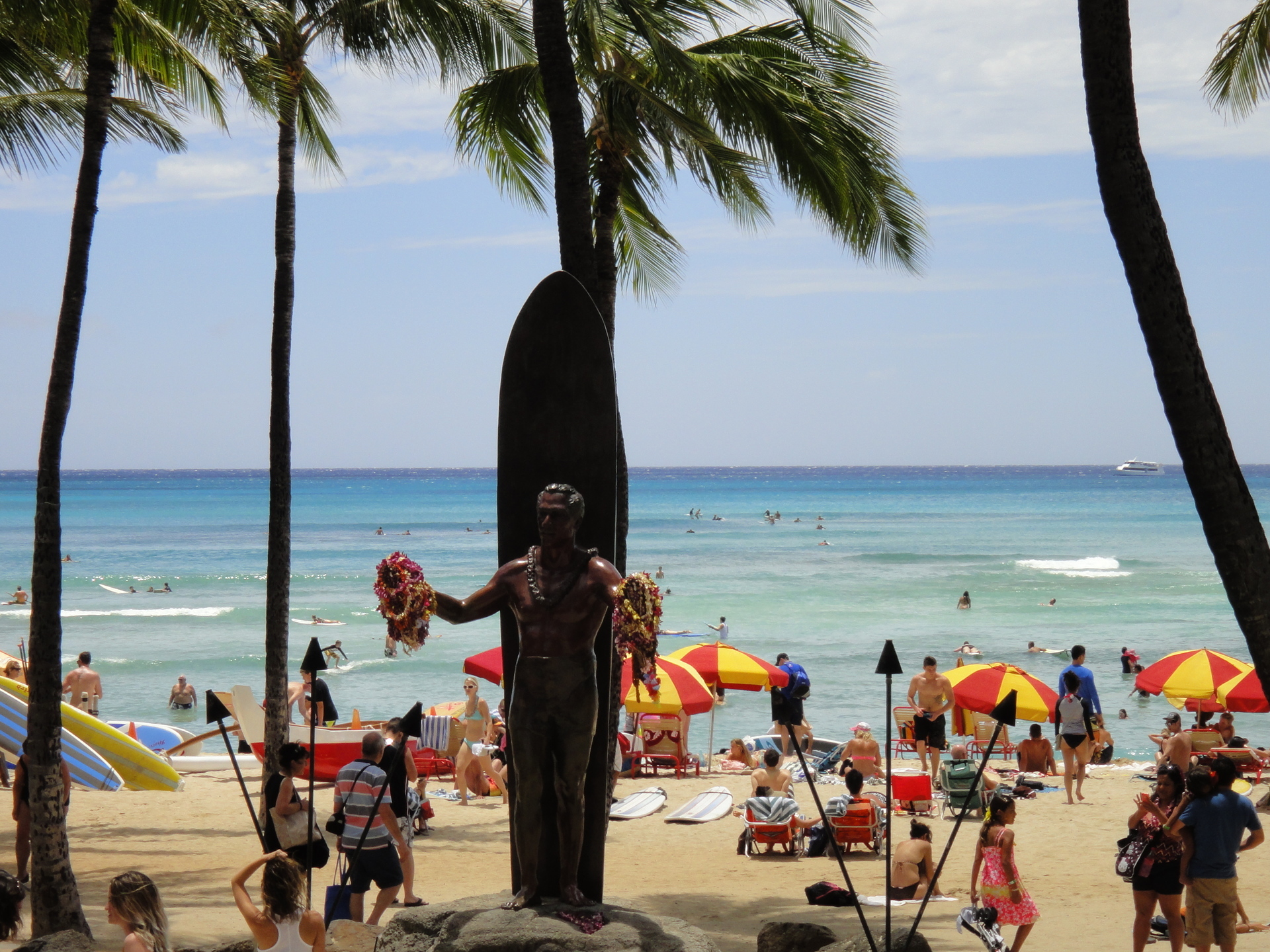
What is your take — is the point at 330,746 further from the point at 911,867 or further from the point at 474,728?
the point at 911,867

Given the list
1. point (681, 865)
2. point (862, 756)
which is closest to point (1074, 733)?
point (862, 756)

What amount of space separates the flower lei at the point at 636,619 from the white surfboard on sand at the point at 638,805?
301 inches

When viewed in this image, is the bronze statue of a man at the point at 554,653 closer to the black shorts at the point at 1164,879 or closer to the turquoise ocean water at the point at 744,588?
the black shorts at the point at 1164,879

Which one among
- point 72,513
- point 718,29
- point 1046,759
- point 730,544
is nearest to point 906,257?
point 718,29

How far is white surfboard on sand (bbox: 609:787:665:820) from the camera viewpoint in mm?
12664

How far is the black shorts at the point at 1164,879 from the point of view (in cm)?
700

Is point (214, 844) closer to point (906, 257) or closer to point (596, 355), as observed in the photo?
point (596, 355)

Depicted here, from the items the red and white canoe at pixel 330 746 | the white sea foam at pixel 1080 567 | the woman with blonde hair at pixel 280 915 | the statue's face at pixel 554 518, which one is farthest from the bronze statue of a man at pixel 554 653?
the white sea foam at pixel 1080 567

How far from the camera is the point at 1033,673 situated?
25.1 meters

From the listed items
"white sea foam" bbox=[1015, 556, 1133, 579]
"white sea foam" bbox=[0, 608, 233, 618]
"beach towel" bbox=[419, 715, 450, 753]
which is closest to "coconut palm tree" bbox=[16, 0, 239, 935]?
"beach towel" bbox=[419, 715, 450, 753]

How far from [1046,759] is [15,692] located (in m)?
11.6

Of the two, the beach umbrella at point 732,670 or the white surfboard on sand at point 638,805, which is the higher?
the beach umbrella at point 732,670

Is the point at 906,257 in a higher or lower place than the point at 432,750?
higher

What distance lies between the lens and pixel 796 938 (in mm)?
6488
